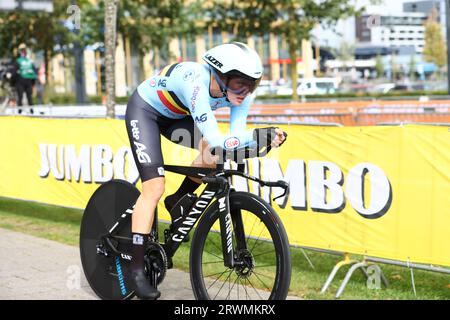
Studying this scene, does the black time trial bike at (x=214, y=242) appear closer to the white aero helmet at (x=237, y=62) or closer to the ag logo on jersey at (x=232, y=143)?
the ag logo on jersey at (x=232, y=143)

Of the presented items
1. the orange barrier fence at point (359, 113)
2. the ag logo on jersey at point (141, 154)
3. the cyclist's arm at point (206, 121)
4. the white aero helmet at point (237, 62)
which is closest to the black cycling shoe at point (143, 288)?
the ag logo on jersey at point (141, 154)

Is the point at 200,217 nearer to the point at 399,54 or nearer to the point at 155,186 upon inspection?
the point at 155,186

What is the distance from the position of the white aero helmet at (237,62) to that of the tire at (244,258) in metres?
0.75

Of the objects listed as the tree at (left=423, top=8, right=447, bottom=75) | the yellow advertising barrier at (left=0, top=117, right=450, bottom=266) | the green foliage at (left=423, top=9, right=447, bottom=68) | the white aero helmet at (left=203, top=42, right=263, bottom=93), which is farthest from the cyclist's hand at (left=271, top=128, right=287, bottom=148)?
the tree at (left=423, top=8, right=447, bottom=75)

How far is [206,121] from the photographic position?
15.2 ft

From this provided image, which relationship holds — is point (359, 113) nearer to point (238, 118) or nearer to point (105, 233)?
point (105, 233)

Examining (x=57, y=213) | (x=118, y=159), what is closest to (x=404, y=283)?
(x=118, y=159)

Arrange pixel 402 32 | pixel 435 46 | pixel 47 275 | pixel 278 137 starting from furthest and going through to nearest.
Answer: pixel 402 32, pixel 435 46, pixel 47 275, pixel 278 137

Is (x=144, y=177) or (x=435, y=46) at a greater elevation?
(x=435, y=46)

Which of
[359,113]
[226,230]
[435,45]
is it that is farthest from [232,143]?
[435,45]

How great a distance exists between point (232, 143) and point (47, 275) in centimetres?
268

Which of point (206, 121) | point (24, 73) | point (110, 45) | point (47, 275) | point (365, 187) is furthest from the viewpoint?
point (24, 73)

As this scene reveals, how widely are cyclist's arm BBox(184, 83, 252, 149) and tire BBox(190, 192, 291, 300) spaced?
37cm

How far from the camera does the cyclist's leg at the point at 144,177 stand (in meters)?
5.05
